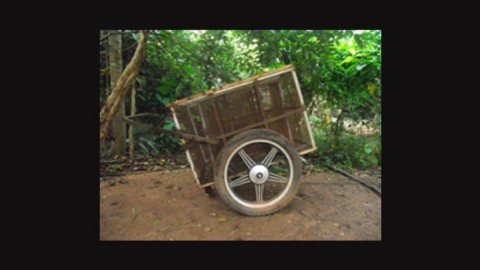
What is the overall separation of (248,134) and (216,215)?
2.55 feet

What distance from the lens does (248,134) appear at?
246 centimetres

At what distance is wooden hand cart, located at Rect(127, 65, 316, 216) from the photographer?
2488 millimetres

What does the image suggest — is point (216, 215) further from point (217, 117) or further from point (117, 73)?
point (117, 73)

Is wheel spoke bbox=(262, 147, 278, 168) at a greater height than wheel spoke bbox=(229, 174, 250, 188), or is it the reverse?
wheel spoke bbox=(262, 147, 278, 168)

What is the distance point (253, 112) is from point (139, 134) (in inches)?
80.2

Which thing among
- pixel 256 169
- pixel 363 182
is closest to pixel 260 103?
pixel 256 169

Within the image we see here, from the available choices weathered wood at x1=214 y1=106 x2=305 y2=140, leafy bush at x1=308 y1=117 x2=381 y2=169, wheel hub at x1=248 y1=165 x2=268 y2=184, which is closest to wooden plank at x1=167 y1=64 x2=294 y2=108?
weathered wood at x1=214 y1=106 x2=305 y2=140

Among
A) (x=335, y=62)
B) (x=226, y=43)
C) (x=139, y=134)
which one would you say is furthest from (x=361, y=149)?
(x=139, y=134)

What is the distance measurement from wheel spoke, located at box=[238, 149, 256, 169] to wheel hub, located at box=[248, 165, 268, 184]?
4cm

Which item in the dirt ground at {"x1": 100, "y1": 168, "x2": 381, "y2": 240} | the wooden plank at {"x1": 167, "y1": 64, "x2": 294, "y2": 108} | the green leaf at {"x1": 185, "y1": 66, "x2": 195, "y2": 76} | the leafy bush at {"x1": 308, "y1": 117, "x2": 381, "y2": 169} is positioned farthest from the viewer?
the leafy bush at {"x1": 308, "y1": 117, "x2": 381, "y2": 169}

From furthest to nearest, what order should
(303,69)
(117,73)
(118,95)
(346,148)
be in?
1. (346,148)
2. (117,73)
3. (303,69)
4. (118,95)

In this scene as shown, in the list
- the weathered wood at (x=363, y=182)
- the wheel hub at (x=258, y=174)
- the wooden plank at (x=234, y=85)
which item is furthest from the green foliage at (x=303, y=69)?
the wheel hub at (x=258, y=174)

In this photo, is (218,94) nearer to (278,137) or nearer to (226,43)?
(278,137)

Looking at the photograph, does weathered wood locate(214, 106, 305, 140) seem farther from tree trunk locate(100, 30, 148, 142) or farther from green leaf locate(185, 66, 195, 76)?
green leaf locate(185, 66, 195, 76)
